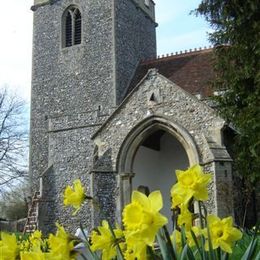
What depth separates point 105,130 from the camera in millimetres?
13367

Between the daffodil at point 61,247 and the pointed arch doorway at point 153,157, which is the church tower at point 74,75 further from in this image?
the daffodil at point 61,247

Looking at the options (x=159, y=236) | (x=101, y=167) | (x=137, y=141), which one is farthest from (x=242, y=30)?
(x=159, y=236)

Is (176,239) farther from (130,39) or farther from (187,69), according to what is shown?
(130,39)

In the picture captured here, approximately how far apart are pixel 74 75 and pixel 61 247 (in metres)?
18.4

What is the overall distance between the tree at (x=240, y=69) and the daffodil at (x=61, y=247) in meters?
8.30

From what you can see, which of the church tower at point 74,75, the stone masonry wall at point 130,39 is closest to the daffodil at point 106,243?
Result: the church tower at point 74,75

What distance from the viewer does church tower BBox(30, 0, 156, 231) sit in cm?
1712

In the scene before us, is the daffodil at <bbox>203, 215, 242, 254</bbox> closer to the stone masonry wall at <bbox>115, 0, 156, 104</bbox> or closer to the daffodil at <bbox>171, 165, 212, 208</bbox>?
the daffodil at <bbox>171, 165, 212, 208</bbox>

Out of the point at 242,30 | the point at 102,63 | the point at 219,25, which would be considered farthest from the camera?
the point at 102,63

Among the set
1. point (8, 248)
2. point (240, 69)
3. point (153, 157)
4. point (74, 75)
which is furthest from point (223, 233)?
point (74, 75)

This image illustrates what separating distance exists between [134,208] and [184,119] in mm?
11046

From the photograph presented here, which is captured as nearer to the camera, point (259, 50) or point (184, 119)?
point (259, 50)

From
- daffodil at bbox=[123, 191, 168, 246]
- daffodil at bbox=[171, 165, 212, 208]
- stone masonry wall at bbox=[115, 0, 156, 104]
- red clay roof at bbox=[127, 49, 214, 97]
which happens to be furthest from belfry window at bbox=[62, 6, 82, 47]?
daffodil at bbox=[123, 191, 168, 246]

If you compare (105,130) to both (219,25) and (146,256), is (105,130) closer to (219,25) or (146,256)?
(219,25)
